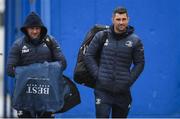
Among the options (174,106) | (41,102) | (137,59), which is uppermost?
(137,59)

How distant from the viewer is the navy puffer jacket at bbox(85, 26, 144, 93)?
747 cm

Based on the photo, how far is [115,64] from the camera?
7.48 meters

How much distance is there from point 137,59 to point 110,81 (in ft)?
1.42

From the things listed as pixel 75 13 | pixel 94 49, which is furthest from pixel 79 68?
pixel 75 13

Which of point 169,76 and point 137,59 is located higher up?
point 137,59

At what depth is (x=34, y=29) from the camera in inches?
300

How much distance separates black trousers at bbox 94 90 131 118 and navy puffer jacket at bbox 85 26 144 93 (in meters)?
0.08

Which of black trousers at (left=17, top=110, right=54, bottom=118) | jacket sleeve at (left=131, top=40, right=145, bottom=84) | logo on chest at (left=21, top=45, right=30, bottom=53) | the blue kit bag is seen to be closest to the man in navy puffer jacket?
jacket sleeve at (left=131, top=40, right=145, bottom=84)

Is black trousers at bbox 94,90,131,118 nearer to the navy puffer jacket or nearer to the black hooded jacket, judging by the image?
the navy puffer jacket

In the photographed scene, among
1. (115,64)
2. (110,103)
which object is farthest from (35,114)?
(115,64)

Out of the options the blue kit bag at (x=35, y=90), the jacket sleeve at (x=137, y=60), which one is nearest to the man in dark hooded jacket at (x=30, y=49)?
the blue kit bag at (x=35, y=90)

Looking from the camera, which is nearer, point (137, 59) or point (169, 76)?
point (137, 59)

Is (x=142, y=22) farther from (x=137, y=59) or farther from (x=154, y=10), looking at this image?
(x=137, y=59)

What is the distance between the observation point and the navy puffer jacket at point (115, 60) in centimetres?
747
